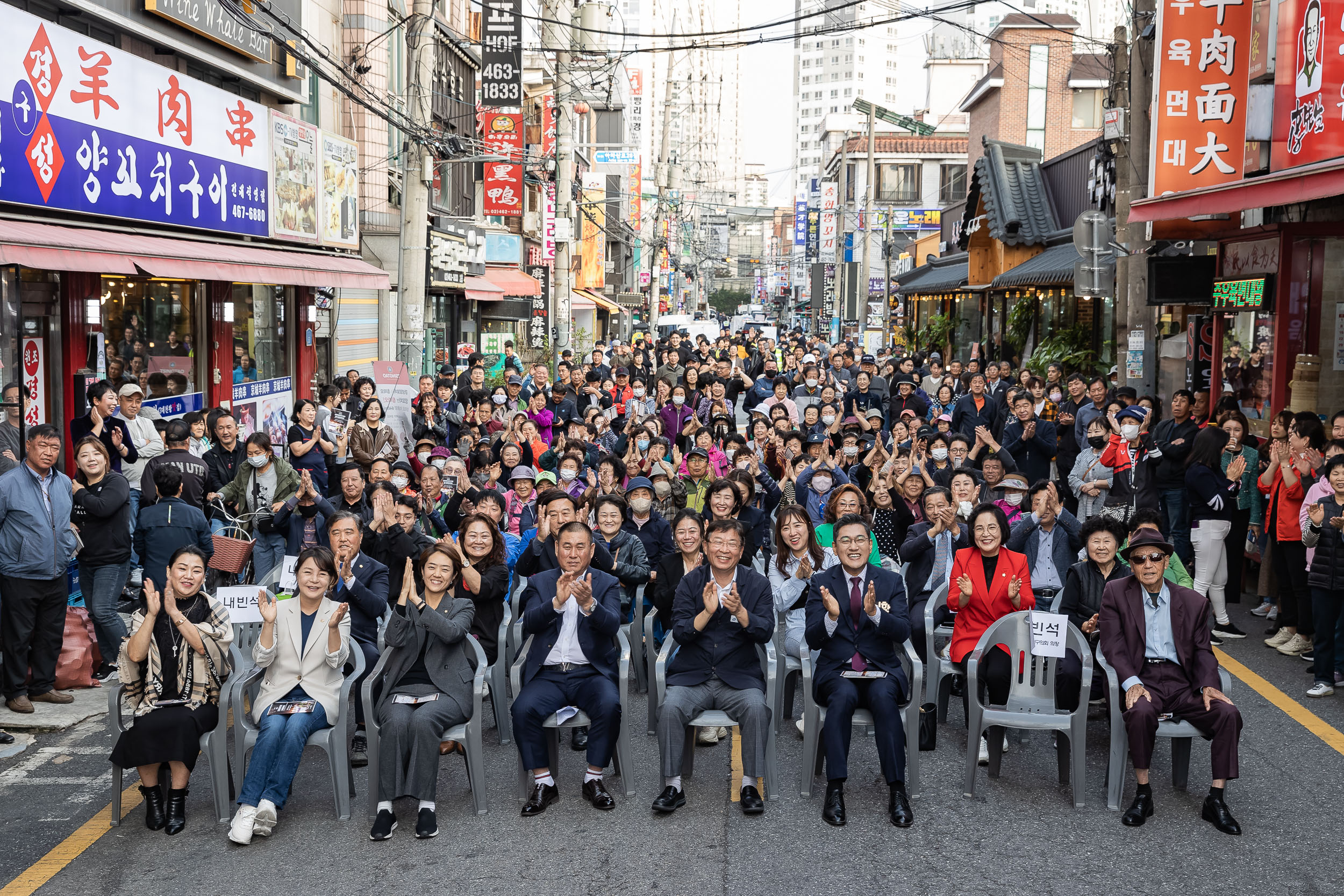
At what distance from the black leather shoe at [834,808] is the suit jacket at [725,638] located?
69cm

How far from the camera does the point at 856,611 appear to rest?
22.3 ft

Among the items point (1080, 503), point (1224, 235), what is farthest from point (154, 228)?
point (1224, 235)

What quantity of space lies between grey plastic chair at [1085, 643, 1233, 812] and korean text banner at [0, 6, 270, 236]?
1006cm

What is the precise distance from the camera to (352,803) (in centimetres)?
645

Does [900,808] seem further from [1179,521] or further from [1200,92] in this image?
[1200,92]

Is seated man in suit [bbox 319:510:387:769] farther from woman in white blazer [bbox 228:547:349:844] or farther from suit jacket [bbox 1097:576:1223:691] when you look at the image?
suit jacket [bbox 1097:576:1223:691]

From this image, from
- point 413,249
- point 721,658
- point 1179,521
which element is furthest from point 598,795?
point 413,249

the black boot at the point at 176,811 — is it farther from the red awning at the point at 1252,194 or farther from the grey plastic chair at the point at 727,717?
the red awning at the point at 1252,194

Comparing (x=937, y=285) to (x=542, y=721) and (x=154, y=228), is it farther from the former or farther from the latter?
(x=542, y=721)

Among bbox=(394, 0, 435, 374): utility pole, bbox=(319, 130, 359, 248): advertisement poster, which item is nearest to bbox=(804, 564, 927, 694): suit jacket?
bbox=(394, 0, 435, 374): utility pole

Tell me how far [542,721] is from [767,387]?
13.1 metres

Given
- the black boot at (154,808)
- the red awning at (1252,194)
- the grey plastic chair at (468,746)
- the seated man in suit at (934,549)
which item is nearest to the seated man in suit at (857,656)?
the seated man in suit at (934,549)

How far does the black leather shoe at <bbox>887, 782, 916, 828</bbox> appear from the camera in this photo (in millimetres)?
6094

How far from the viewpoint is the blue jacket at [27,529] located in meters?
7.82
